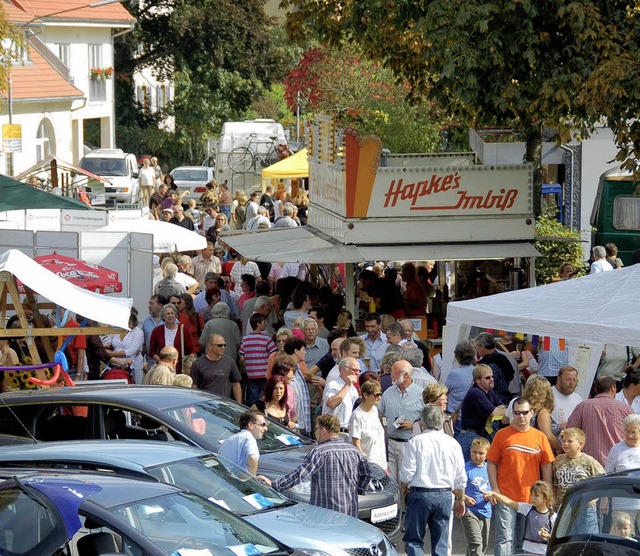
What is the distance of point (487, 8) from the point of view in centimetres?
1532

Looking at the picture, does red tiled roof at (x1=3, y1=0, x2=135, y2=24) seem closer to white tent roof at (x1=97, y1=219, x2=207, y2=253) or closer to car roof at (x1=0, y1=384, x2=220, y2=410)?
white tent roof at (x1=97, y1=219, x2=207, y2=253)

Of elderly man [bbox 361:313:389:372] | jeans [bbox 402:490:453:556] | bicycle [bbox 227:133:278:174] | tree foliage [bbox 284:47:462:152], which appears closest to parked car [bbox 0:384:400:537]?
jeans [bbox 402:490:453:556]

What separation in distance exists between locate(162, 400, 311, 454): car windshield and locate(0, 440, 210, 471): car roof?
4.56ft

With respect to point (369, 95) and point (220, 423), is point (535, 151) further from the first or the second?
point (369, 95)

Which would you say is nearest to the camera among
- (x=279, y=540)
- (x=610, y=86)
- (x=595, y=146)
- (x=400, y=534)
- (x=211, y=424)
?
(x=279, y=540)

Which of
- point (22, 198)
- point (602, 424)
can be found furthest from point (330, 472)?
point (22, 198)

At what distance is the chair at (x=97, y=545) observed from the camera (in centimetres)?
661

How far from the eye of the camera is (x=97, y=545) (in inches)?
262

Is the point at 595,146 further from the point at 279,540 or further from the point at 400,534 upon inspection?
the point at 279,540

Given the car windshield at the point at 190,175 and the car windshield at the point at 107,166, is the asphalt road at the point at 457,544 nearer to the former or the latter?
the car windshield at the point at 107,166

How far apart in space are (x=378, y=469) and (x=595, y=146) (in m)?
18.6

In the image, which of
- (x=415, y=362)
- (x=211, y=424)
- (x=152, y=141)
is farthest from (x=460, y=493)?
(x=152, y=141)

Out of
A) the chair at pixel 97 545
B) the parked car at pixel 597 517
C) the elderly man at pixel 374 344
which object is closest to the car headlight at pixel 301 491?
the parked car at pixel 597 517

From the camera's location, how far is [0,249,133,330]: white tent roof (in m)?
13.0
